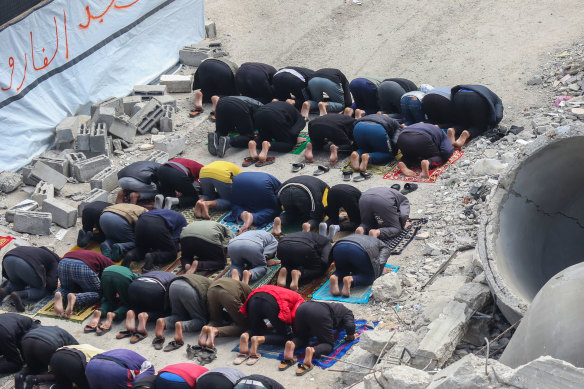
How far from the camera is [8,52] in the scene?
14.3 m

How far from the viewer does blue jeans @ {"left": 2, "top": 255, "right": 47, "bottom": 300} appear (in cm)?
1134

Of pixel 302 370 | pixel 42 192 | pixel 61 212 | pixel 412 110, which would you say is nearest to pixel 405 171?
pixel 412 110

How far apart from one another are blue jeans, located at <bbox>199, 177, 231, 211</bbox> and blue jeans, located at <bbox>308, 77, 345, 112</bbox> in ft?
8.99

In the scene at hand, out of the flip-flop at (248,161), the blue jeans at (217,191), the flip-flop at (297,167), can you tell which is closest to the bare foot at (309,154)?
the flip-flop at (297,167)

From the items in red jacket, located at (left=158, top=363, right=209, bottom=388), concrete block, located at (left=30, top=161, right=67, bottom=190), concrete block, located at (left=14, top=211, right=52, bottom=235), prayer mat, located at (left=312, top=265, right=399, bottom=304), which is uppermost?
concrete block, located at (left=30, top=161, right=67, bottom=190)

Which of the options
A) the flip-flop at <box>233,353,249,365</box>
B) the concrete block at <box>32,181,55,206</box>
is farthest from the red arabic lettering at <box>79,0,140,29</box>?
the flip-flop at <box>233,353,249,365</box>

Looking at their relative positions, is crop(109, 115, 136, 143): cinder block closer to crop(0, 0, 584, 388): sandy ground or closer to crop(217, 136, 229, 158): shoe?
crop(0, 0, 584, 388): sandy ground

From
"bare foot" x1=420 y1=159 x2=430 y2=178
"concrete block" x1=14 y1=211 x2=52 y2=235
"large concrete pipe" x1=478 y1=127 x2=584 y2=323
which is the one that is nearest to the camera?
"large concrete pipe" x1=478 y1=127 x2=584 y2=323

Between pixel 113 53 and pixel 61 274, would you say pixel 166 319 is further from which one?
pixel 113 53

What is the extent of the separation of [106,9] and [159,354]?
313 inches

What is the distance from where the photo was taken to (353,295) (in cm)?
1041

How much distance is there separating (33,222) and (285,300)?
4.69 meters

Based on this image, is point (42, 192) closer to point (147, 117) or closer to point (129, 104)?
point (147, 117)

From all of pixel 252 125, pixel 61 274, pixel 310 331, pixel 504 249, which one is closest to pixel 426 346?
pixel 504 249
